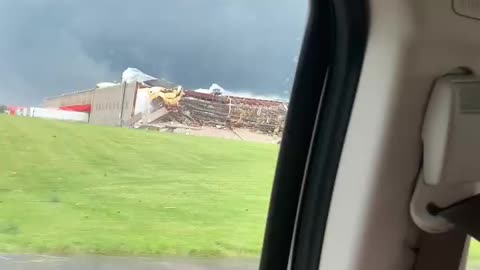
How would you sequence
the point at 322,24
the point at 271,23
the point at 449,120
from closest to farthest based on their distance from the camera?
the point at 449,120 → the point at 322,24 → the point at 271,23

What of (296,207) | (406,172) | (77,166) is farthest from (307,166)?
(77,166)

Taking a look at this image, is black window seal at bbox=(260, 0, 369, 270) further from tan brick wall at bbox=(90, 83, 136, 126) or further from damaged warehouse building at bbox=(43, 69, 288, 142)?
tan brick wall at bbox=(90, 83, 136, 126)

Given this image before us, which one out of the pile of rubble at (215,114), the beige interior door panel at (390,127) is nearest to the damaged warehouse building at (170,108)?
the pile of rubble at (215,114)

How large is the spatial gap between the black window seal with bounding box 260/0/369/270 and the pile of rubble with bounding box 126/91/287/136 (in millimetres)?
52

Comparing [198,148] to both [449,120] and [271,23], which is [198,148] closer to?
[271,23]

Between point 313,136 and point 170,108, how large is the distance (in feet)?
0.83

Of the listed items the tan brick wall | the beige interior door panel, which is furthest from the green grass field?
the beige interior door panel

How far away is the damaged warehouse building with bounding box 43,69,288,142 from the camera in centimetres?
128

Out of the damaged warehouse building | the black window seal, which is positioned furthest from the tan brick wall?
the black window seal

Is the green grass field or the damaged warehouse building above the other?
the damaged warehouse building

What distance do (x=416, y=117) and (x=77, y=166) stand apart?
0.55m

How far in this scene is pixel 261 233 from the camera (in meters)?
1.39

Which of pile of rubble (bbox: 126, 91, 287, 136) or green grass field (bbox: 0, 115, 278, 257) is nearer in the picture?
green grass field (bbox: 0, 115, 278, 257)

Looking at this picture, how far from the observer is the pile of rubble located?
4.41ft
